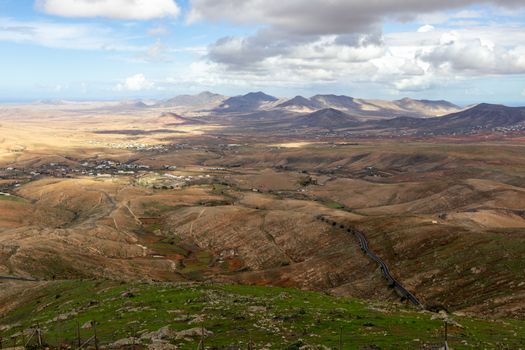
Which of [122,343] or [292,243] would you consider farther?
[292,243]

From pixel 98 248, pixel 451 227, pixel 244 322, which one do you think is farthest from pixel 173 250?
pixel 244 322

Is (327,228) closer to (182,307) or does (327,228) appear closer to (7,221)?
(182,307)

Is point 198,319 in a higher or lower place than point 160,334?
lower

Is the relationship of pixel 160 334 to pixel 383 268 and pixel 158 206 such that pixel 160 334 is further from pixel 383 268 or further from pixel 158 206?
pixel 158 206

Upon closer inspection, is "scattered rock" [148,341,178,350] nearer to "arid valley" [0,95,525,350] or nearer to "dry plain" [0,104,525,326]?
"arid valley" [0,95,525,350]

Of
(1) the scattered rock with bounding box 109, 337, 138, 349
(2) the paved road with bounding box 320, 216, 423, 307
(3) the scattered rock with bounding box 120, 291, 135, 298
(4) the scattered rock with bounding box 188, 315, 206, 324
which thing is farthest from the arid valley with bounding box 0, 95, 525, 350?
(1) the scattered rock with bounding box 109, 337, 138, 349

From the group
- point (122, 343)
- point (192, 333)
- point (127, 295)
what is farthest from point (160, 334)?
point (127, 295)

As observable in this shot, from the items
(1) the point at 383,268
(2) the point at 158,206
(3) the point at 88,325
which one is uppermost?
(3) the point at 88,325

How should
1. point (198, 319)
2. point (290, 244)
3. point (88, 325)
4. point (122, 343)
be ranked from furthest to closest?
point (290, 244)
point (88, 325)
point (198, 319)
point (122, 343)
